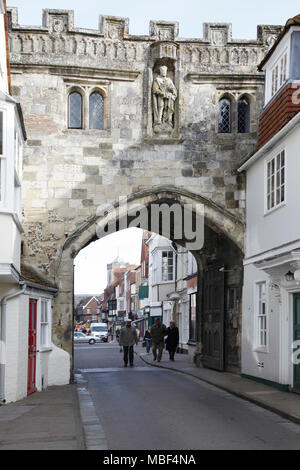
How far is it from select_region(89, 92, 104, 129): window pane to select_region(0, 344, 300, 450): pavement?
6.67 metres

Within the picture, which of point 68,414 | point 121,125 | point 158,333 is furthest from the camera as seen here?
point 158,333

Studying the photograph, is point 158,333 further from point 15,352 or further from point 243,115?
point 15,352

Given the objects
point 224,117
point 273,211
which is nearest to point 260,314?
point 273,211

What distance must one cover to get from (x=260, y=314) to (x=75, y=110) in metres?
7.06

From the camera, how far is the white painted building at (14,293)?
473 inches

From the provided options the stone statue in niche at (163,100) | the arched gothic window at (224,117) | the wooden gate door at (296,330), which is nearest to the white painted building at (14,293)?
the stone statue in niche at (163,100)

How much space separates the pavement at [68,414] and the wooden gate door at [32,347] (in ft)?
0.96

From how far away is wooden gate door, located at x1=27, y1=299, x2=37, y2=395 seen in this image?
1431 centimetres

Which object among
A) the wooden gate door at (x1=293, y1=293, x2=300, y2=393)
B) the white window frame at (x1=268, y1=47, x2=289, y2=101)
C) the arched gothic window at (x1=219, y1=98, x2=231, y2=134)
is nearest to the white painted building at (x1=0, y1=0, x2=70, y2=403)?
the wooden gate door at (x1=293, y1=293, x2=300, y2=393)

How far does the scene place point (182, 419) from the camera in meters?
10.5

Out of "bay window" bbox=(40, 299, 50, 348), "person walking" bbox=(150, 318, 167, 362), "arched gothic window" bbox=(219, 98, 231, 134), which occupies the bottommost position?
"person walking" bbox=(150, 318, 167, 362)

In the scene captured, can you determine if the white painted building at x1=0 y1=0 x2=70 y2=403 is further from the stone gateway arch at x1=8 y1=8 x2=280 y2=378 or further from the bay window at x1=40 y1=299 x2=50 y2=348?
the stone gateway arch at x1=8 y1=8 x2=280 y2=378

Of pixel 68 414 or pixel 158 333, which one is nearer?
pixel 68 414
